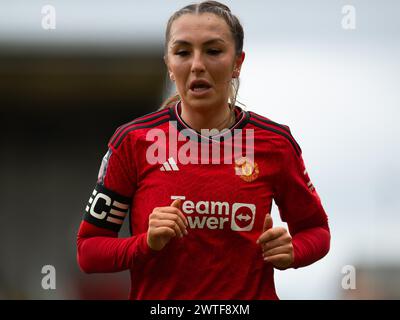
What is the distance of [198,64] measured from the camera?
212 cm

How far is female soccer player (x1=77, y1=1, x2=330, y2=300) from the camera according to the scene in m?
2.10

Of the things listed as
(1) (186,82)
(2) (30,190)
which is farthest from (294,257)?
(2) (30,190)

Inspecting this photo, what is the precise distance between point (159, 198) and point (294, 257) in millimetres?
467

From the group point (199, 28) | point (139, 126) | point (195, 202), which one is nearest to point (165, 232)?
point (195, 202)

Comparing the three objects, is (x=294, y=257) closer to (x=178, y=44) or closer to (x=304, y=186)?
(x=304, y=186)

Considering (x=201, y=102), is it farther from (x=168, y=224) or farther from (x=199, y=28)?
(x=168, y=224)

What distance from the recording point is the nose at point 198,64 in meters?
2.12

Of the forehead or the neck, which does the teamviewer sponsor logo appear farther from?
the forehead

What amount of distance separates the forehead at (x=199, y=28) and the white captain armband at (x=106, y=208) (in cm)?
53

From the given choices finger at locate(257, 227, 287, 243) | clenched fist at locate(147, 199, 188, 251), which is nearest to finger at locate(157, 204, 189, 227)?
clenched fist at locate(147, 199, 188, 251)

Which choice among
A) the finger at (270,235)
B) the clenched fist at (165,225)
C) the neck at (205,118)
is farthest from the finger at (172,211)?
the neck at (205,118)

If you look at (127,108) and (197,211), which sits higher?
(127,108)

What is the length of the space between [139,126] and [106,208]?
285 mm

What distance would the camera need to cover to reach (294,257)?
7.13 feet
